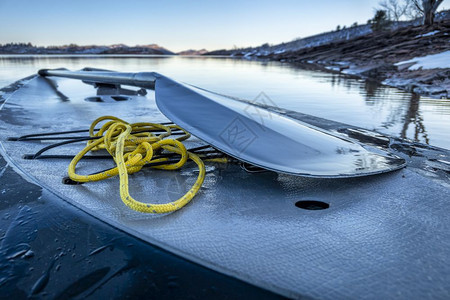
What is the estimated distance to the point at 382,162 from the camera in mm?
1782

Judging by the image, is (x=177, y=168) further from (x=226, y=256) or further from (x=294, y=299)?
(x=294, y=299)

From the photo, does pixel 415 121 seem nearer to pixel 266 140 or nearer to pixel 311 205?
pixel 266 140

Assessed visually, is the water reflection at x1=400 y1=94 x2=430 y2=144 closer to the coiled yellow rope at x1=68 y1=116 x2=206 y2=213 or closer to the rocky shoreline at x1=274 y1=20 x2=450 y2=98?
the rocky shoreline at x1=274 y1=20 x2=450 y2=98

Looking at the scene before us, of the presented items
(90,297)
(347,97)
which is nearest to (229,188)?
(90,297)

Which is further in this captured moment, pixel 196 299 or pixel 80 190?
pixel 80 190

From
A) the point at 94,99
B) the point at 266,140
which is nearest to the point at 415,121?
the point at 266,140

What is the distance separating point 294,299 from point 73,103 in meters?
4.17

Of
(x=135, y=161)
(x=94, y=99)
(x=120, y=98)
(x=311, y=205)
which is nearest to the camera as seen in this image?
(x=311, y=205)

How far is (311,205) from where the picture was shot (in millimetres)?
1386

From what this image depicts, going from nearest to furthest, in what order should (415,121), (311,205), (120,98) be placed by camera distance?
(311,205)
(415,121)
(120,98)

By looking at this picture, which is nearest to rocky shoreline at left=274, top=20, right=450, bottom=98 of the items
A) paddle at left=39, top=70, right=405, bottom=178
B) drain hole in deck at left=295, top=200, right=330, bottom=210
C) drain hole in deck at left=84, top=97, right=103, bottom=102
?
paddle at left=39, top=70, right=405, bottom=178

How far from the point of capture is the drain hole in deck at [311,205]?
1.37 meters

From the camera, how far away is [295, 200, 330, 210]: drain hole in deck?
137 cm

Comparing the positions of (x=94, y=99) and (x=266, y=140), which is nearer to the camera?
(x=266, y=140)
